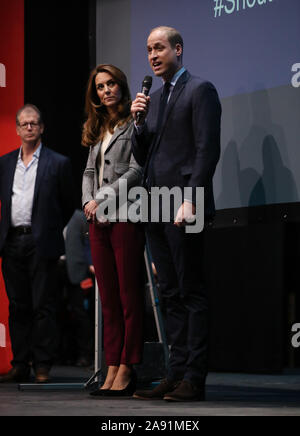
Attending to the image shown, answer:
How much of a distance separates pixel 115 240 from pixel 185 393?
0.76 m

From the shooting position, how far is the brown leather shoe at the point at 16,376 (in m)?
4.36

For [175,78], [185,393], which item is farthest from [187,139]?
[185,393]

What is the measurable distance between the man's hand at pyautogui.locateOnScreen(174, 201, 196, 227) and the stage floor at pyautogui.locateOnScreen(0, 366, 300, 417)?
0.68 metres

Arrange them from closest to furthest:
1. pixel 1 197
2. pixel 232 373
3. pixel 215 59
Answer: pixel 215 59
pixel 1 197
pixel 232 373

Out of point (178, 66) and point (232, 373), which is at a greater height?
point (178, 66)

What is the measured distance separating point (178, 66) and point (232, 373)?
2711mm

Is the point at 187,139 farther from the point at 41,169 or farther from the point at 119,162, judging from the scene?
the point at 41,169

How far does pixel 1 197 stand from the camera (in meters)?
4.52

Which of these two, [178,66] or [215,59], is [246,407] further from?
[215,59]

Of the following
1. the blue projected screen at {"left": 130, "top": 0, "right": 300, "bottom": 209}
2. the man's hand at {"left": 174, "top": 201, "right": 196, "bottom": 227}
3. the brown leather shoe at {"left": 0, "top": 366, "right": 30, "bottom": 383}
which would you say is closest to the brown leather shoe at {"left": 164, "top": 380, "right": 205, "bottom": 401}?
the man's hand at {"left": 174, "top": 201, "right": 196, "bottom": 227}

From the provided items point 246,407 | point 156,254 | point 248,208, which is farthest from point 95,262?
point 246,407

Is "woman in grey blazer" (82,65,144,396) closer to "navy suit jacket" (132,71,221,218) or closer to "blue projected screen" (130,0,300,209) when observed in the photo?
"navy suit jacket" (132,71,221,218)

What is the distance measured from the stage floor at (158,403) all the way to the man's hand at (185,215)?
0.68m

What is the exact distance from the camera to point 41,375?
429cm
